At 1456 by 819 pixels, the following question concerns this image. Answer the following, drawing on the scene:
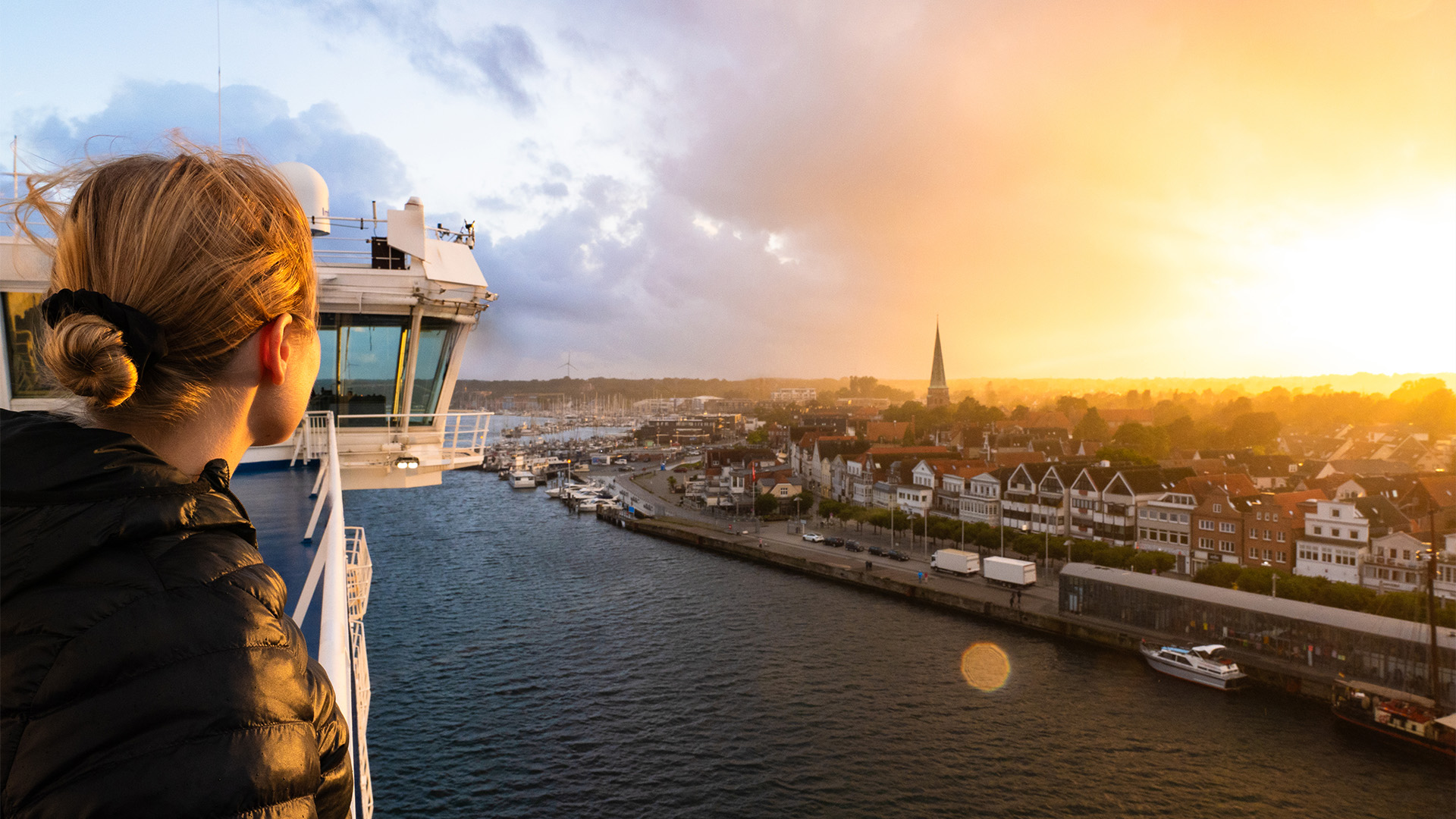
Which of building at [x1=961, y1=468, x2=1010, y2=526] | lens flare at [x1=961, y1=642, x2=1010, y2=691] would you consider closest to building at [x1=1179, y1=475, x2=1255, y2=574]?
building at [x1=961, y1=468, x2=1010, y2=526]

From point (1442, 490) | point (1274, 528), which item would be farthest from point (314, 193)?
point (1442, 490)

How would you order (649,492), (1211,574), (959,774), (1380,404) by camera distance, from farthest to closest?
(649,492), (1380,404), (1211,574), (959,774)

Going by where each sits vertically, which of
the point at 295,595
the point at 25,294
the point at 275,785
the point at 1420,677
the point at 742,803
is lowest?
the point at 742,803

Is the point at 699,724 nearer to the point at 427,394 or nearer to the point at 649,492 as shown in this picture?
the point at 427,394

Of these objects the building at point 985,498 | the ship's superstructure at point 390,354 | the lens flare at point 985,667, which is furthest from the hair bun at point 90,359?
the building at point 985,498

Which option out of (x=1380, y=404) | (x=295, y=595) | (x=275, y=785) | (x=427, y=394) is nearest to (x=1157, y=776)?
(x=427, y=394)

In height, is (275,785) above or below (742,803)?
above

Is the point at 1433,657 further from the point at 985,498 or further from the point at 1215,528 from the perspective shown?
the point at 985,498

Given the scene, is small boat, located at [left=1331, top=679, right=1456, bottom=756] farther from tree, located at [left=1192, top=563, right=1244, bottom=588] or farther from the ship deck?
the ship deck

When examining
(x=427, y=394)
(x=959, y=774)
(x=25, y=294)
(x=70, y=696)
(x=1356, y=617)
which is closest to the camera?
(x=70, y=696)
